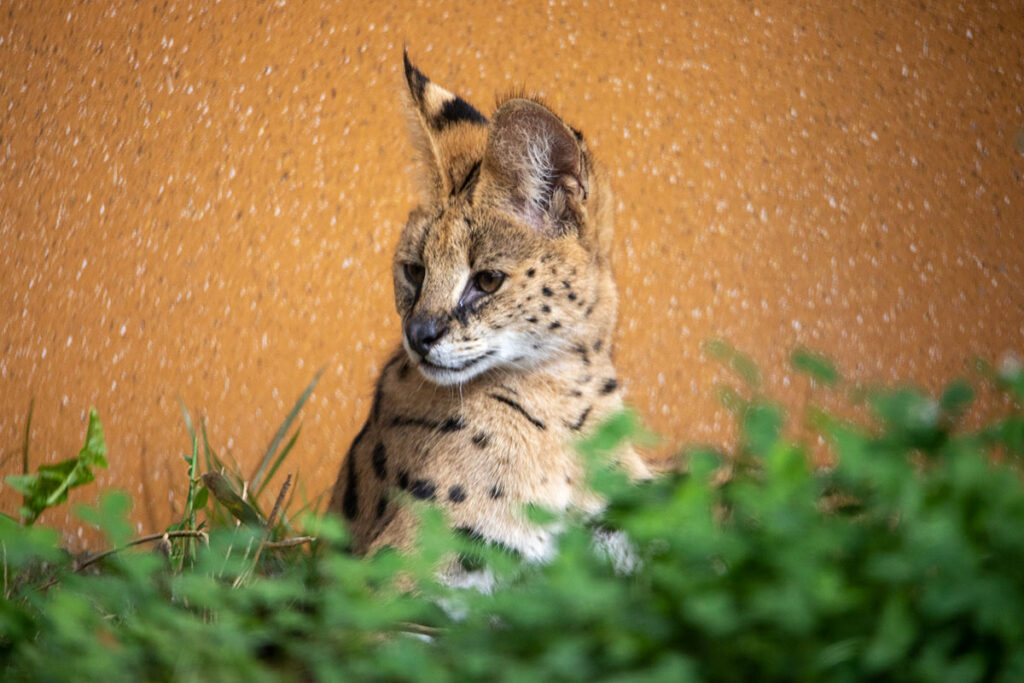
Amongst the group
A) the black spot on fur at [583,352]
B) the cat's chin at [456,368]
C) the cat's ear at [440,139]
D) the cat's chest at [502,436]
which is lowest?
the cat's chest at [502,436]

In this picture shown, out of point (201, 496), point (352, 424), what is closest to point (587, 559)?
point (201, 496)

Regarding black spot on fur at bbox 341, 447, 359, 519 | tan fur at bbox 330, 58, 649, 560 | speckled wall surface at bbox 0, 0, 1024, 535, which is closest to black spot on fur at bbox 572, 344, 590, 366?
tan fur at bbox 330, 58, 649, 560

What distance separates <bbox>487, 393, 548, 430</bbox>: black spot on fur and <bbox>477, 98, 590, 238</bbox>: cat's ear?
350mm

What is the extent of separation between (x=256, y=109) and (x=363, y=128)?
12.0 inches

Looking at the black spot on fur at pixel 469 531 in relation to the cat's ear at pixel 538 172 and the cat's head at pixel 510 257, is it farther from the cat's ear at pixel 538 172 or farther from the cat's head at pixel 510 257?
the cat's ear at pixel 538 172

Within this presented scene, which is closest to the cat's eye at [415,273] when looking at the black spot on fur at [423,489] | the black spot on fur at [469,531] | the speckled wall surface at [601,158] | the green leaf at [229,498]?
the black spot on fur at [423,489]

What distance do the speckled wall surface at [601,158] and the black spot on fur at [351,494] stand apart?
1.99ft

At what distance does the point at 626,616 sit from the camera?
0.99 meters

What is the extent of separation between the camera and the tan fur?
193 cm

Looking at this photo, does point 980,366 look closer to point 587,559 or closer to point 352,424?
point 587,559

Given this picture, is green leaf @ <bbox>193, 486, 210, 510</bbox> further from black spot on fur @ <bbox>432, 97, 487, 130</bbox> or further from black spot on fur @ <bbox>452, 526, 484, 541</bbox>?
black spot on fur @ <bbox>432, 97, 487, 130</bbox>

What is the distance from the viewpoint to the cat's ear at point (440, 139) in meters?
2.20

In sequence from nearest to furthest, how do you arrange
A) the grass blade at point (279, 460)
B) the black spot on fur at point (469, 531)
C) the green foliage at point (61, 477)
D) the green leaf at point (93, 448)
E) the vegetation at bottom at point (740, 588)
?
1. the vegetation at bottom at point (740, 588)
2. the black spot on fur at point (469, 531)
3. the green foliage at point (61, 477)
4. the green leaf at point (93, 448)
5. the grass blade at point (279, 460)

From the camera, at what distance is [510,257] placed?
6.65ft
